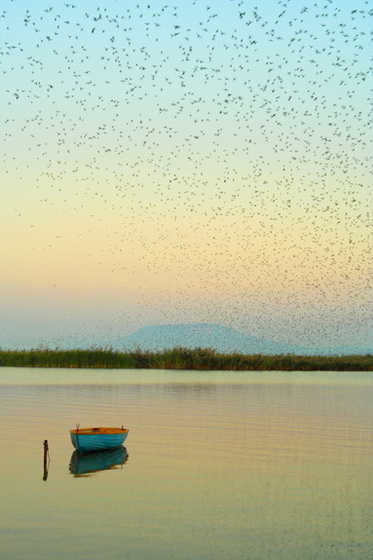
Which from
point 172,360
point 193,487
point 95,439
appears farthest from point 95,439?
point 172,360

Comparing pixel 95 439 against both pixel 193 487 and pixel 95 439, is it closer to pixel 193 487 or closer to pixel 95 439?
pixel 95 439

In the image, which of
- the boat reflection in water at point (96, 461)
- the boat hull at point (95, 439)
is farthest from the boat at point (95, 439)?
the boat reflection in water at point (96, 461)

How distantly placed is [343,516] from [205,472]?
20.1 ft

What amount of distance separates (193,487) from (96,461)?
5566 mm

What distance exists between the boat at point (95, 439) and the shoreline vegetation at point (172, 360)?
159ft

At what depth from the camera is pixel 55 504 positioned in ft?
61.3

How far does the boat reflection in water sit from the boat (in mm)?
211

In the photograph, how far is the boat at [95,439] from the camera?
26281 millimetres

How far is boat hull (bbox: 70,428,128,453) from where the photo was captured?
1035 inches

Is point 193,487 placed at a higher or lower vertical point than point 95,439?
lower

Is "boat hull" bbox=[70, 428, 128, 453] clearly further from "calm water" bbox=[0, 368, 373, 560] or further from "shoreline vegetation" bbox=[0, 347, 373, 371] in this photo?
"shoreline vegetation" bbox=[0, 347, 373, 371]

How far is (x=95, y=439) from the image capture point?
26.7 meters

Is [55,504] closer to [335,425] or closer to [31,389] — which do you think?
[335,425]

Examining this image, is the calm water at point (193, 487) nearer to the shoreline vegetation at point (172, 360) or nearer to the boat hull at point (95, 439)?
the boat hull at point (95, 439)
